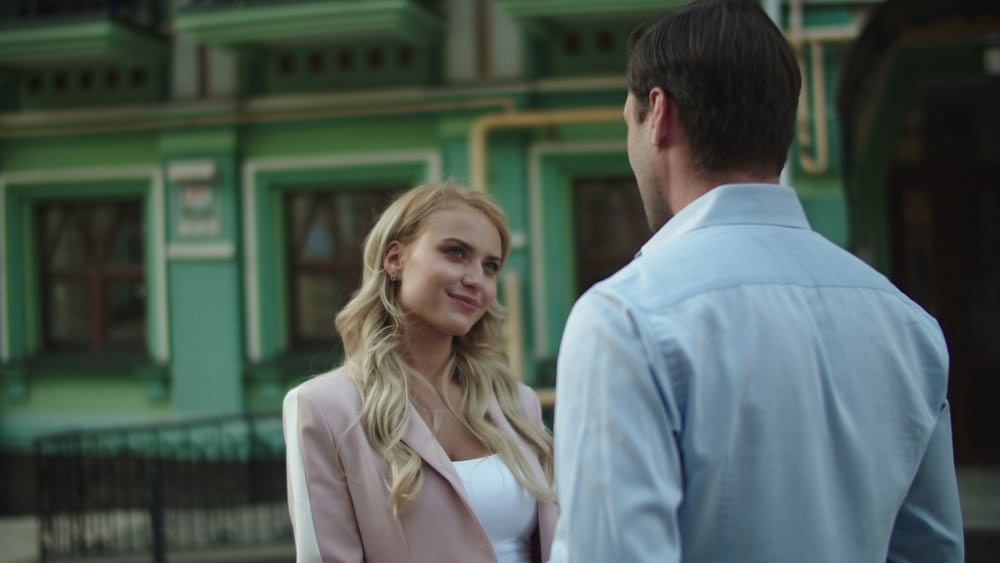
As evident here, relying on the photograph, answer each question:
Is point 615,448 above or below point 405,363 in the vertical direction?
above

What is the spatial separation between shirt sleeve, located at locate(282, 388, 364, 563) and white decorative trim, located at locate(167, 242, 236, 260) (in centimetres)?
676

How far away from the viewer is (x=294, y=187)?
911 cm

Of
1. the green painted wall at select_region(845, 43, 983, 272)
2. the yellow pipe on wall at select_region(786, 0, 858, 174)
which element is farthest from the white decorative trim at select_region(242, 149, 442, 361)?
the green painted wall at select_region(845, 43, 983, 272)

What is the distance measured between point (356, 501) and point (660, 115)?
4.36 ft

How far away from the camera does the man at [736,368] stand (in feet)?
4.24

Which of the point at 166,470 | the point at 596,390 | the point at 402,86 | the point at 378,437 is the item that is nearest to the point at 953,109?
the point at 402,86

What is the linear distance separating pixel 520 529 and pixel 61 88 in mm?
8538

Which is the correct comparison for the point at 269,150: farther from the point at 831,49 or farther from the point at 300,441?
the point at 300,441

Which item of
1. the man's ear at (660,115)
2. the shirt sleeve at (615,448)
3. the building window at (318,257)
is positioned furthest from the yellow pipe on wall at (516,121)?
the shirt sleeve at (615,448)

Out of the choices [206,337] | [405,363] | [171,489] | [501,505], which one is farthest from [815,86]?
[171,489]

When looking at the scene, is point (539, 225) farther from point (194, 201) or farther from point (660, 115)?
point (660, 115)

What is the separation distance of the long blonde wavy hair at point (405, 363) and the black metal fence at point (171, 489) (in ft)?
16.6

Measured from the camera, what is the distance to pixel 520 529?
2541 millimetres

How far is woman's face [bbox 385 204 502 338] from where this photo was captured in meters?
2.69
